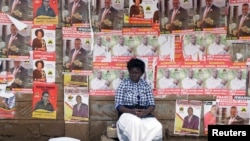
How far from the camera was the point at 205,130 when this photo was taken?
6.89m

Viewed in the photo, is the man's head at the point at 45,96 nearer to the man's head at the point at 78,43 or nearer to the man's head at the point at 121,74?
the man's head at the point at 78,43

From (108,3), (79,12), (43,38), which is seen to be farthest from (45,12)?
(108,3)

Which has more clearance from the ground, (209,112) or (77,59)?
(77,59)

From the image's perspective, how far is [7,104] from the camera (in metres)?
7.00

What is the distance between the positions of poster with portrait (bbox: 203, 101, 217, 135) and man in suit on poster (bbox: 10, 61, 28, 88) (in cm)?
231

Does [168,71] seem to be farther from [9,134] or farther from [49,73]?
[9,134]

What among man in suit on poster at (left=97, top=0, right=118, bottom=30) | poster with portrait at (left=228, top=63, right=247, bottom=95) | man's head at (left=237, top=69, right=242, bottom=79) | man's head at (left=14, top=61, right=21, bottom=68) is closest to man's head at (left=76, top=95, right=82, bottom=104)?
man's head at (left=14, top=61, right=21, bottom=68)

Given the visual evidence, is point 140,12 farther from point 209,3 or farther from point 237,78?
point 237,78

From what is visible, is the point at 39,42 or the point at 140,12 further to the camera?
the point at 39,42

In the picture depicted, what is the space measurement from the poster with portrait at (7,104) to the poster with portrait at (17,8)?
3.29 ft

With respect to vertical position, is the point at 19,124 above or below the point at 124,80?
below

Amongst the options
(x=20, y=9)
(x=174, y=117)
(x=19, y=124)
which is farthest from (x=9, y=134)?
(x=174, y=117)

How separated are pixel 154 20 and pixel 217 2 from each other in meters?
0.81

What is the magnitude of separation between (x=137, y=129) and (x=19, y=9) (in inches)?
84.0
